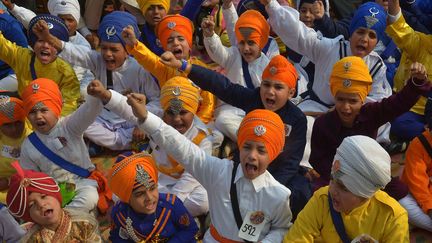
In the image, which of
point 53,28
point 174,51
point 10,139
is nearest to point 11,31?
point 53,28

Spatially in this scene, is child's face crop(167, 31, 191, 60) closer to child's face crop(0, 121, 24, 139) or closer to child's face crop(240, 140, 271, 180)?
child's face crop(0, 121, 24, 139)

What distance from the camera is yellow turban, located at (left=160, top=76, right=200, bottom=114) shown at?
494 centimetres

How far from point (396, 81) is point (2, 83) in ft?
A: 13.7

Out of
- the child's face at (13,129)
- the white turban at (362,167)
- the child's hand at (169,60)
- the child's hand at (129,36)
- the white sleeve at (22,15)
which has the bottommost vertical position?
the child's face at (13,129)

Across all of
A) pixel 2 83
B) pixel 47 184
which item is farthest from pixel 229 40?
pixel 47 184

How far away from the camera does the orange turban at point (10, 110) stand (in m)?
4.92

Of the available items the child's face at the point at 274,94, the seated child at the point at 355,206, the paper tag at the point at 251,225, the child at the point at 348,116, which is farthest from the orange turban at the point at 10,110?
the seated child at the point at 355,206

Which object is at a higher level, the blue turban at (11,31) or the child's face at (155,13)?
the child's face at (155,13)

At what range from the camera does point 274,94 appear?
4.71 metres

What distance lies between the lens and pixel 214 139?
18.4 feet

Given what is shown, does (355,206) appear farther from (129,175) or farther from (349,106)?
(129,175)

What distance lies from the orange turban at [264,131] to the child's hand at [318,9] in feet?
9.35

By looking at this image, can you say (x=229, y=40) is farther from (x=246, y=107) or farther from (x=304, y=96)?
(x=246, y=107)

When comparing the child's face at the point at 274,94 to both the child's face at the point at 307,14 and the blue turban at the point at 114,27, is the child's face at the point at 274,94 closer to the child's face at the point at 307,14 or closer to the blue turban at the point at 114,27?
the blue turban at the point at 114,27
